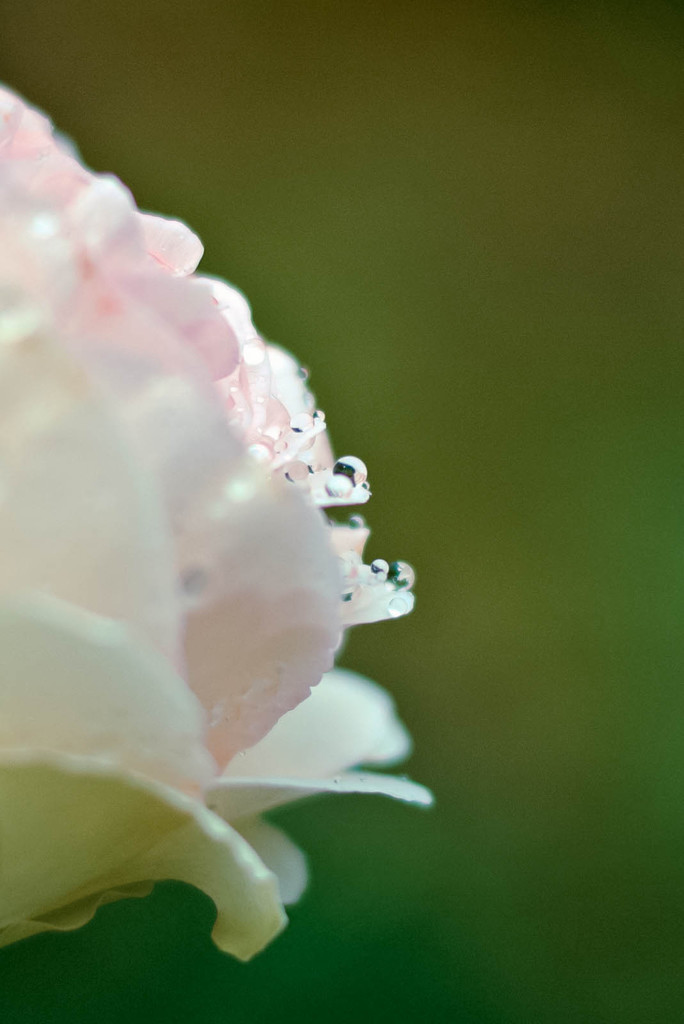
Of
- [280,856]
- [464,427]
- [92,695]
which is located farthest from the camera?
[464,427]

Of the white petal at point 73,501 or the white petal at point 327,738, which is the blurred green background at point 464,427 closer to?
the white petal at point 327,738

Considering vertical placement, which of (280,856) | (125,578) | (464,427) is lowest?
(464,427)

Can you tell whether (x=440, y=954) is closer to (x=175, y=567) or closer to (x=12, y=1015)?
(x=12, y=1015)

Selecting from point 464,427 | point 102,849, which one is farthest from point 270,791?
point 464,427

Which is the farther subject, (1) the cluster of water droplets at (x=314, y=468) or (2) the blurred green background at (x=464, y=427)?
(2) the blurred green background at (x=464, y=427)

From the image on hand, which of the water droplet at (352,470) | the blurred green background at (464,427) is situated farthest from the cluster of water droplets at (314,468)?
the blurred green background at (464,427)

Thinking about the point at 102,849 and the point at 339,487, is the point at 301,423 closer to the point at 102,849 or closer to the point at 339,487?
the point at 339,487

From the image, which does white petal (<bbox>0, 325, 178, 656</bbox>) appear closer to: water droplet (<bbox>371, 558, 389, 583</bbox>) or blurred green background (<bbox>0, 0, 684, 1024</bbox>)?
water droplet (<bbox>371, 558, 389, 583</bbox>)
